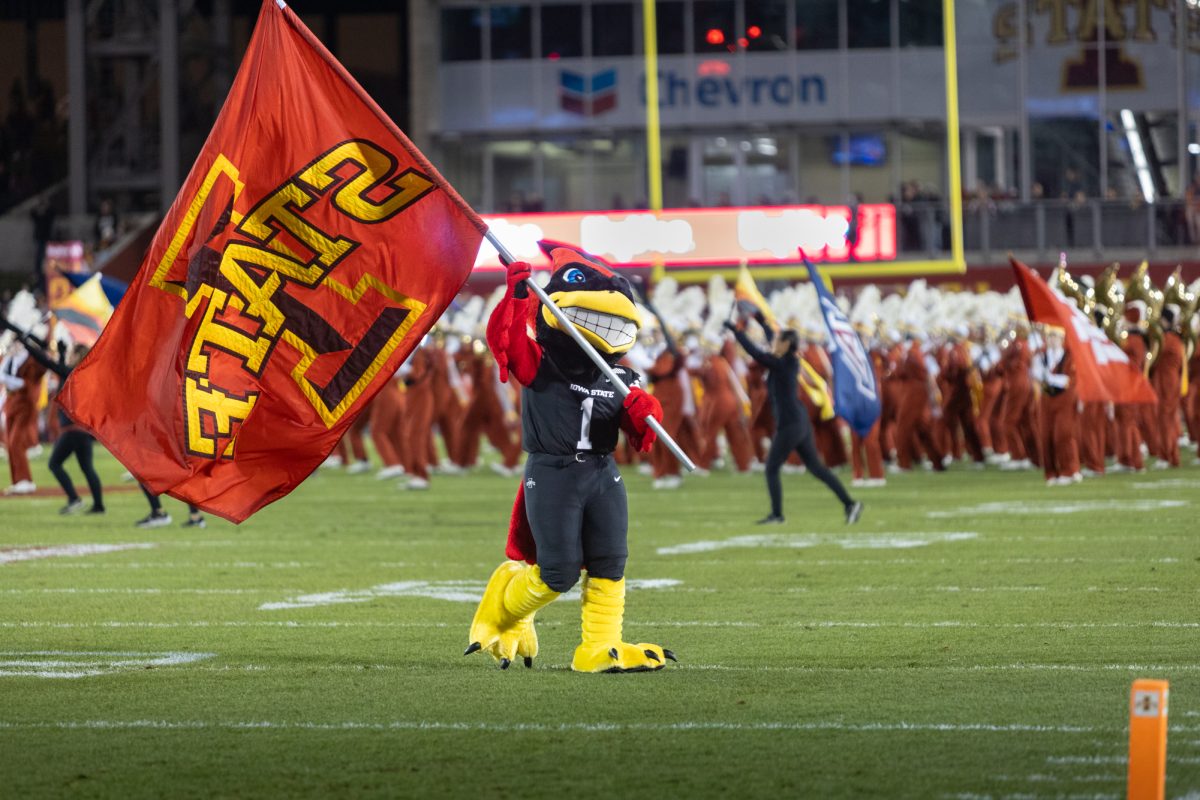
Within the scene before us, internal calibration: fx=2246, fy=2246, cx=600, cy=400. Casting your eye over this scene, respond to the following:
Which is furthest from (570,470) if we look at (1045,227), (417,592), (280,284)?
(1045,227)

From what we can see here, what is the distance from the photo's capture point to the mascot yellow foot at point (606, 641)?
941cm

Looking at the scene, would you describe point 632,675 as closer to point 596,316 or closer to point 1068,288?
point 596,316

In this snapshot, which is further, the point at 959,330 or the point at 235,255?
the point at 959,330

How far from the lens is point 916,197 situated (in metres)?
51.7

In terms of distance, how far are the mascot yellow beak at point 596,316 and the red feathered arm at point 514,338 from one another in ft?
0.62

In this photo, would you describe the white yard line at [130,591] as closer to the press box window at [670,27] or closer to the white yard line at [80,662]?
the white yard line at [80,662]

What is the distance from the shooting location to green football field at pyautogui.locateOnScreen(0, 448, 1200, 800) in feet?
23.1

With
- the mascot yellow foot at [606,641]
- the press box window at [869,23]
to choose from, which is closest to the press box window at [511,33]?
the press box window at [869,23]

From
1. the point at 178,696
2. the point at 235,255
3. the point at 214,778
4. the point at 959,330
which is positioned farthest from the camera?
the point at 959,330

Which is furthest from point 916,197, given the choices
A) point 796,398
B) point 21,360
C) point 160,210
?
point 796,398

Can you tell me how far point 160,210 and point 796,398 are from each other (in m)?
37.5

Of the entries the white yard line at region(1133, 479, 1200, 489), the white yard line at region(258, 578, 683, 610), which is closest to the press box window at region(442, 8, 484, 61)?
the white yard line at region(1133, 479, 1200, 489)

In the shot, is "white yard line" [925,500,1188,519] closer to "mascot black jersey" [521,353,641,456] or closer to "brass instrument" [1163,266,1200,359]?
"brass instrument" [1163,266,1200,359]

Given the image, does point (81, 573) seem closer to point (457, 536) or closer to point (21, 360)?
point (457, 536)
